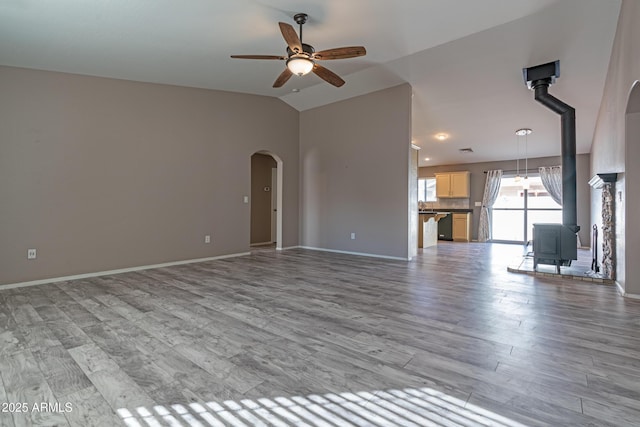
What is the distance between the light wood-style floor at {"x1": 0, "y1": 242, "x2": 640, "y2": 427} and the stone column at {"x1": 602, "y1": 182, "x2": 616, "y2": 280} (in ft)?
2.25

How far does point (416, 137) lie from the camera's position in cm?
807

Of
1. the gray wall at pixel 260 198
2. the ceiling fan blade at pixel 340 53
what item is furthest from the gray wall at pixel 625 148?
the gray wall at pixel 260 198

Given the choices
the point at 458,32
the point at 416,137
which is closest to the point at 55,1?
the point at 458,32

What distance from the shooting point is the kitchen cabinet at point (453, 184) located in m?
9.68

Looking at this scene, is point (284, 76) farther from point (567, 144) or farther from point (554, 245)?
point (554, 245)

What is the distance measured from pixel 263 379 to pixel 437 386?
0.97 m

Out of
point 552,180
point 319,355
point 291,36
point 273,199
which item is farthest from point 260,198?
point 552,180

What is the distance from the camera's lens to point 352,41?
407 centimetres

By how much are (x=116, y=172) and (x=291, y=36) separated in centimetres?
339

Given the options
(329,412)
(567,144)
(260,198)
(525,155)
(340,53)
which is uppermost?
(340,53)

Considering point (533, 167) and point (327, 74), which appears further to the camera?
point (533, 167)

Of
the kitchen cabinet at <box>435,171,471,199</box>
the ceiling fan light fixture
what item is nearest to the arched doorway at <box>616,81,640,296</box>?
the ceiling fan light fixture

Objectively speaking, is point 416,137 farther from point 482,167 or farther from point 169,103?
point 169,103

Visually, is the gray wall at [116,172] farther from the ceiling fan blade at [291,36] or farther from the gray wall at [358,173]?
the ceiling fan blade at [291,36]
